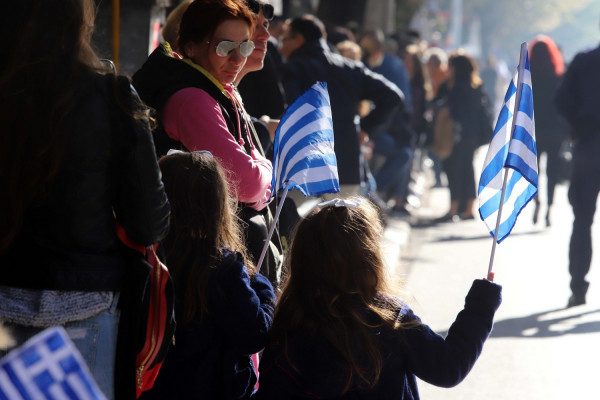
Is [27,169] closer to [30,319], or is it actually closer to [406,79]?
[30,319]

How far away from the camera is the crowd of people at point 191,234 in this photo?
2.73 meters

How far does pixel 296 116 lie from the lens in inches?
166

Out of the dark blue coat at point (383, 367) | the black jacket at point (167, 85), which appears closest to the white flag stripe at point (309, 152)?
the black jacket at point (167, 85)

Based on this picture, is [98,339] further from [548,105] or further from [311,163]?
[548,105]

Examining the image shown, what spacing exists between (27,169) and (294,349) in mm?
1027

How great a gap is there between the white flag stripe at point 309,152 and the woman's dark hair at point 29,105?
1.50m

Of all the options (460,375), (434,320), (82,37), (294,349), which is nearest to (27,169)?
(82,37)

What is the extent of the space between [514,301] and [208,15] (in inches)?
183

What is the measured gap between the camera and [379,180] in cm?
1287

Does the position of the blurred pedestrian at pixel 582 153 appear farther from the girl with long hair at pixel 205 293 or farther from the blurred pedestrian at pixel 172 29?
the girl with long hair at pixel 205 293

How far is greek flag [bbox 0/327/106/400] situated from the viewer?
105 inches

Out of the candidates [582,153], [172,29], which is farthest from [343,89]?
[172,29]

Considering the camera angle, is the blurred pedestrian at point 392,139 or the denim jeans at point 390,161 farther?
the denim jeans at point 390,161

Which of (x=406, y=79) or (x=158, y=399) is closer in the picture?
(x=158, y=399)
